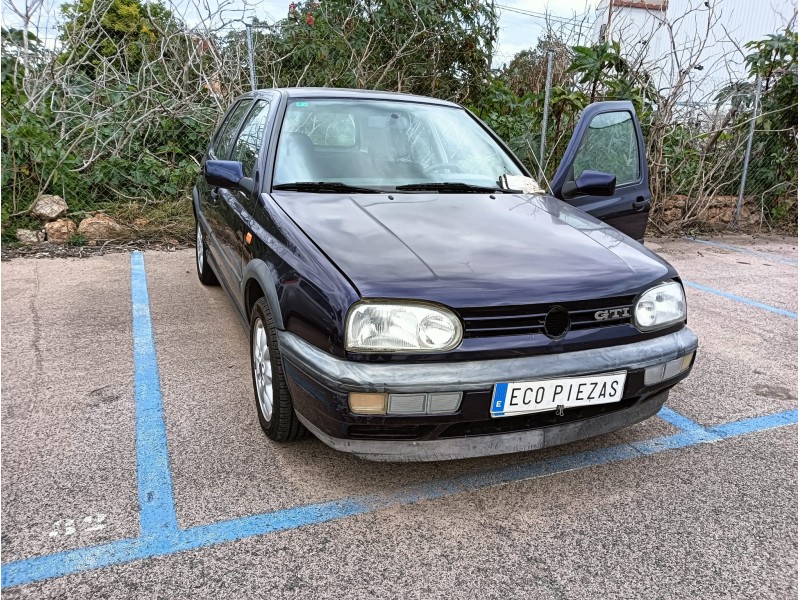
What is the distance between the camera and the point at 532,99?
8078 mm

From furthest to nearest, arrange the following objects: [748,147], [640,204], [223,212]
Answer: [748,147], [640,204], [223,212]

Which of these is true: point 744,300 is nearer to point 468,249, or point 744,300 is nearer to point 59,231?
point 468,249

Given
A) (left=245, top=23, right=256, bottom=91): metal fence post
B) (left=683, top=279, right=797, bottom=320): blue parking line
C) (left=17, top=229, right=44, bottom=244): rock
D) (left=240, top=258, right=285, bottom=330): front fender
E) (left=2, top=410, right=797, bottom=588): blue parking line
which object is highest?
(left=245, top=23, right=256, bottom=91): metal fence post

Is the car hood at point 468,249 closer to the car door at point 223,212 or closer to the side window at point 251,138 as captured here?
the side window at point 251,138

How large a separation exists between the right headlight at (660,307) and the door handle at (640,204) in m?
1.50

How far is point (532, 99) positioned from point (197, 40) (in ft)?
14.2

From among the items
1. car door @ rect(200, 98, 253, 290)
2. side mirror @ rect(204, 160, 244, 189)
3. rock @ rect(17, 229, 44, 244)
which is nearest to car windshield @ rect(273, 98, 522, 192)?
side mirror @ rect(204, 160, 244, 189)

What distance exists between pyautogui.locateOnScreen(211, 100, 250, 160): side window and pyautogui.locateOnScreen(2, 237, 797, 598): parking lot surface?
1402 mm

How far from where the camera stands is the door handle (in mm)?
3810

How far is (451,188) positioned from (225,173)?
1.13m

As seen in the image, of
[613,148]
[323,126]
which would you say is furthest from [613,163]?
[323,126]

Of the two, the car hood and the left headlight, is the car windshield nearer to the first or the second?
the car hood

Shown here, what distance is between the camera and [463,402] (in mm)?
1975

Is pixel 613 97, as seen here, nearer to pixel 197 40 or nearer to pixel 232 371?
pixel 197 40
